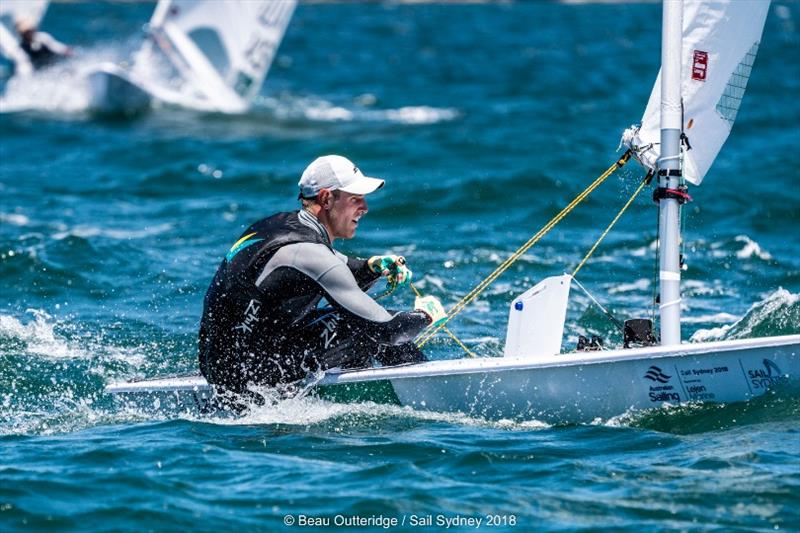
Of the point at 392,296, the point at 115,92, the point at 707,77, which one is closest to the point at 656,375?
the point at 707,77

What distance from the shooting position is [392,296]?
887 cm

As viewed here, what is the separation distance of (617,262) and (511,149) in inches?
195

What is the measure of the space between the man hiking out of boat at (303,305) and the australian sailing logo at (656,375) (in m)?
0.98

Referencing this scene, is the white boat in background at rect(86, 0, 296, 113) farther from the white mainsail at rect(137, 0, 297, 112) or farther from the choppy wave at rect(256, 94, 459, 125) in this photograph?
the choppy wave at rect(256, 94, 459, 125)

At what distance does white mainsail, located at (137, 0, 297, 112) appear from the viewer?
16906 millimetres

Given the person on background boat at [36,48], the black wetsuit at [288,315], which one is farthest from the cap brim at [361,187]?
the person on background boat at [36,48]

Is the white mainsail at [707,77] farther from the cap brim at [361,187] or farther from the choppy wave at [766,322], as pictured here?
the choppy wave at [766,322]

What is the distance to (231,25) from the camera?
16984 mm

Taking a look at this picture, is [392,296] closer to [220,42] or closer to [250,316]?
[250,316]

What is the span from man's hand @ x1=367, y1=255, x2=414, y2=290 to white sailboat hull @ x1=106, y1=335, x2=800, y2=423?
1.36 ft

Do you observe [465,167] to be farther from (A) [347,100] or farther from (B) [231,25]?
(A) [347,100]

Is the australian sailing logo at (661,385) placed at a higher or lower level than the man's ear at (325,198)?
lower

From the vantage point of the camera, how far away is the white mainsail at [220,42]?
55.5 ft

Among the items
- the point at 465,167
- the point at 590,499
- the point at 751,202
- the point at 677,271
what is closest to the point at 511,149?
the point at 465,167
